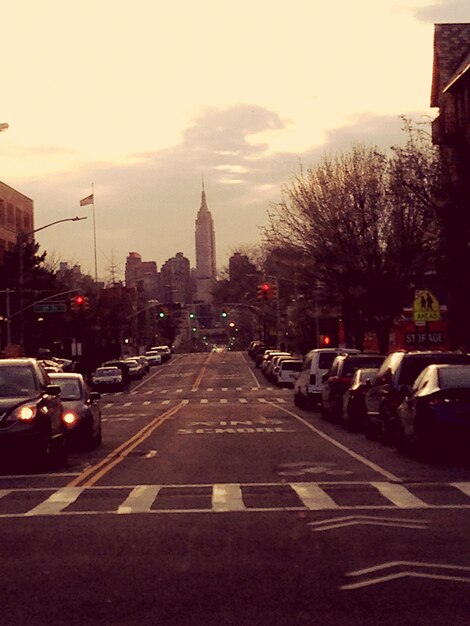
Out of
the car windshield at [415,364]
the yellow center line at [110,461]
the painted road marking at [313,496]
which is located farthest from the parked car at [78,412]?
the painted road marking at [313,496]

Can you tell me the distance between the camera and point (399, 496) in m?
15.4

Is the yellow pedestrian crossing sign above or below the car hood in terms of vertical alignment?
above

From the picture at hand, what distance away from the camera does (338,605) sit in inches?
334

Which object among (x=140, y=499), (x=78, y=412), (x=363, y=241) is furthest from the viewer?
(x=363, y=241)

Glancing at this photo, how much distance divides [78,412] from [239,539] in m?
14.3

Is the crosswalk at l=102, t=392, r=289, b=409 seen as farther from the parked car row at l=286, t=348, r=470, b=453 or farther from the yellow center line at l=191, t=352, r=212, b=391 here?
the parked car row at l=286, t=348, r=470, b=453

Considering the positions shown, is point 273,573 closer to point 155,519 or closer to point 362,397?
point 155,519

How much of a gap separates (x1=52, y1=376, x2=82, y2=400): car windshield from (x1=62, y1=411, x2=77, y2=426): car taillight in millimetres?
1103

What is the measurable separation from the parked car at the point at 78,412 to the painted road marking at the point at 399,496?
30.5 feet

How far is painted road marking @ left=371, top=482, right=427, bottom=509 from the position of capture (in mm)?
14445

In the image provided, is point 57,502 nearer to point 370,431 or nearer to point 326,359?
point 370,431

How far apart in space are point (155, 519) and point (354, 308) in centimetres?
4611

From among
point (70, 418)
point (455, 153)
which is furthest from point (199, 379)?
point (70, 418)

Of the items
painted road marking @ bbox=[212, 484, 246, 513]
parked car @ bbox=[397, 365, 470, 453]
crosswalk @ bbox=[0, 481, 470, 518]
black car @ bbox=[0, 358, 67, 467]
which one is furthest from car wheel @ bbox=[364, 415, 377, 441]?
painted road marking @ bbox=[212, 484, 246, 513]
